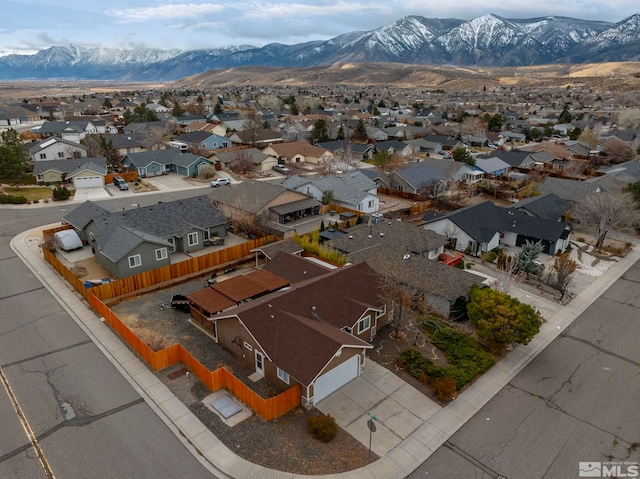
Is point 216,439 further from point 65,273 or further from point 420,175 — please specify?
point 420,175

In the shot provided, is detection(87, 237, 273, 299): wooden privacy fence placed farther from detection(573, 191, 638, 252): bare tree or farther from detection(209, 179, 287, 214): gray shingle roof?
detection(573, 191, 638, 252): bare tree

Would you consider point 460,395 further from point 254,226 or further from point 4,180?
point 4,180

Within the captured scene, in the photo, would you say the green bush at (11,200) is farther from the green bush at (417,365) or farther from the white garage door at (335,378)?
the green bush at (417,365)

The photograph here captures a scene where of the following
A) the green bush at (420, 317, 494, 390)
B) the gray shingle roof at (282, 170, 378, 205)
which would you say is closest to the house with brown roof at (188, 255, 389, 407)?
the green bush at (420, 317, 494, 390)

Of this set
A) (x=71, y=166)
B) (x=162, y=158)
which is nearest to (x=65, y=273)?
(x=71, y=166)

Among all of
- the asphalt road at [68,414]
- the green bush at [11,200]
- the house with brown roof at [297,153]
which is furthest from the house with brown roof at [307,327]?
the house with brown roof at [297,153]

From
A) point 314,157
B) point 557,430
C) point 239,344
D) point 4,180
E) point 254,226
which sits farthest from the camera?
point 314,157

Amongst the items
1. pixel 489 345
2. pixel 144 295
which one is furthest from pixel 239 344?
pixel 489 345
